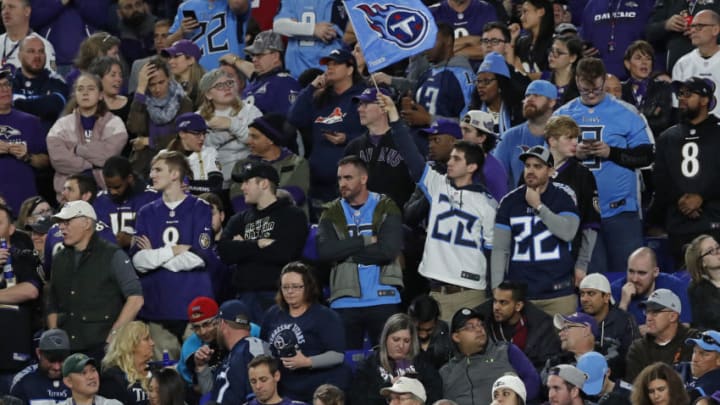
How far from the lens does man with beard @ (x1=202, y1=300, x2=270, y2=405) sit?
46.2ft

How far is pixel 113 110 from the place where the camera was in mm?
17438

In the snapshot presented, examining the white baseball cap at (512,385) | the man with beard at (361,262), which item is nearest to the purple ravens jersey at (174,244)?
the man with beard at (361,262)

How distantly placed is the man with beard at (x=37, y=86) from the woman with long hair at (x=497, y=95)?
13.1ft

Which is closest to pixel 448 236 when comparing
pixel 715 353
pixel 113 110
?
pixel 715 353

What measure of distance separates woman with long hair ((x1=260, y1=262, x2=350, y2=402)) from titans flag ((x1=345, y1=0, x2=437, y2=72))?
2.09 m

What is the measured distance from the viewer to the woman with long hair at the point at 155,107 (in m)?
17.0

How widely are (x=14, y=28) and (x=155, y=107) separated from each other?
265cm

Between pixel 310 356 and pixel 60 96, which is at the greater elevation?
pixel 60 96

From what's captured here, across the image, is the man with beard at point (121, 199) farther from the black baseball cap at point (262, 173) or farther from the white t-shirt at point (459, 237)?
the white t-shirt at point (459, 237)

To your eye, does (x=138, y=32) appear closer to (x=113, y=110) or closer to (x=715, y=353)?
(x=113, y=110)

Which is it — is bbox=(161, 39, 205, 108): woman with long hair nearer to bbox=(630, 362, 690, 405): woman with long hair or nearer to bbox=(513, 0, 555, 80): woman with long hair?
bbox=(513, 0, 555, 80): woman with long hair

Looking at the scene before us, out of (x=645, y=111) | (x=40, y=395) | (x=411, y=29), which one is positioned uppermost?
(x=411, y=29)

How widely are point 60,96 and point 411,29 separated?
13.5ft

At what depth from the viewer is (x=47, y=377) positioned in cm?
1430
